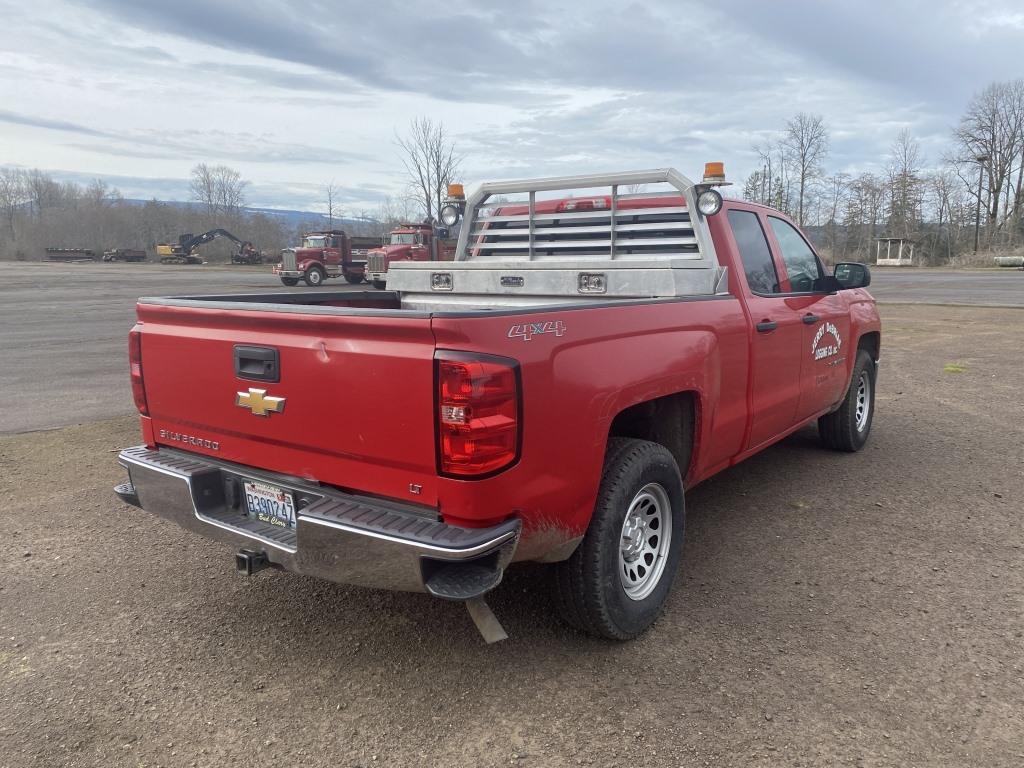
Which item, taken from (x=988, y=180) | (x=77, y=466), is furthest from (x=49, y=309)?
(x=988, y=180)

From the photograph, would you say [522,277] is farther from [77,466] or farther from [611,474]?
[77,466]

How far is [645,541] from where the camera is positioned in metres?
3.36

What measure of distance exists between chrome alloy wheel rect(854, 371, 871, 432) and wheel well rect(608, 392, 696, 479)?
3010mm

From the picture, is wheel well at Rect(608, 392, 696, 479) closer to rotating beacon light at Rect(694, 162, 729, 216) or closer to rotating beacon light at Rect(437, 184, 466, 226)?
rotating beacon light at Rect(694, 162, 729, 216)

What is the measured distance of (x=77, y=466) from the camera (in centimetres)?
560

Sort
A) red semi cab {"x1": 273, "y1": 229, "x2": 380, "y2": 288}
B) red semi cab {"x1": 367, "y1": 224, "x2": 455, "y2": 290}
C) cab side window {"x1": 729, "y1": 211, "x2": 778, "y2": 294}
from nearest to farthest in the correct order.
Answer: cab side window {"x1": 729, "y1": 211, "x2": 778, "y2": 294} < red semi cab {"x1": 367, "y1": 224, "x2": 455, "y2": 290} < red semi cab {"x1": 273, "y1": 229, "x2": 380, "y2": 288}

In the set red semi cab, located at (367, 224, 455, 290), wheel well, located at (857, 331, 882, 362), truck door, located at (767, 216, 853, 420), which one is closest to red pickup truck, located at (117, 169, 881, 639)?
truck door, located at (767, 216, 853, 420)

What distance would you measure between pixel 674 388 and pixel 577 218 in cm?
194

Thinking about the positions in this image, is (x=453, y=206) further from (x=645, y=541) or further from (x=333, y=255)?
(x=333, y=255)

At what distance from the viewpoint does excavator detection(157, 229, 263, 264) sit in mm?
59781

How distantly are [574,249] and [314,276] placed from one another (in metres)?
30.3

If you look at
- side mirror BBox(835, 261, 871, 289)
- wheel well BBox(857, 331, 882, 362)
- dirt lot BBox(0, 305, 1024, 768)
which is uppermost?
side mirror BBox(835, 261, 871, 289)

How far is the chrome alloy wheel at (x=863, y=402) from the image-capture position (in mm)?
6031

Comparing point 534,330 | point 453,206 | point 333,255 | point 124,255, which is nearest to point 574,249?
point 453,206
